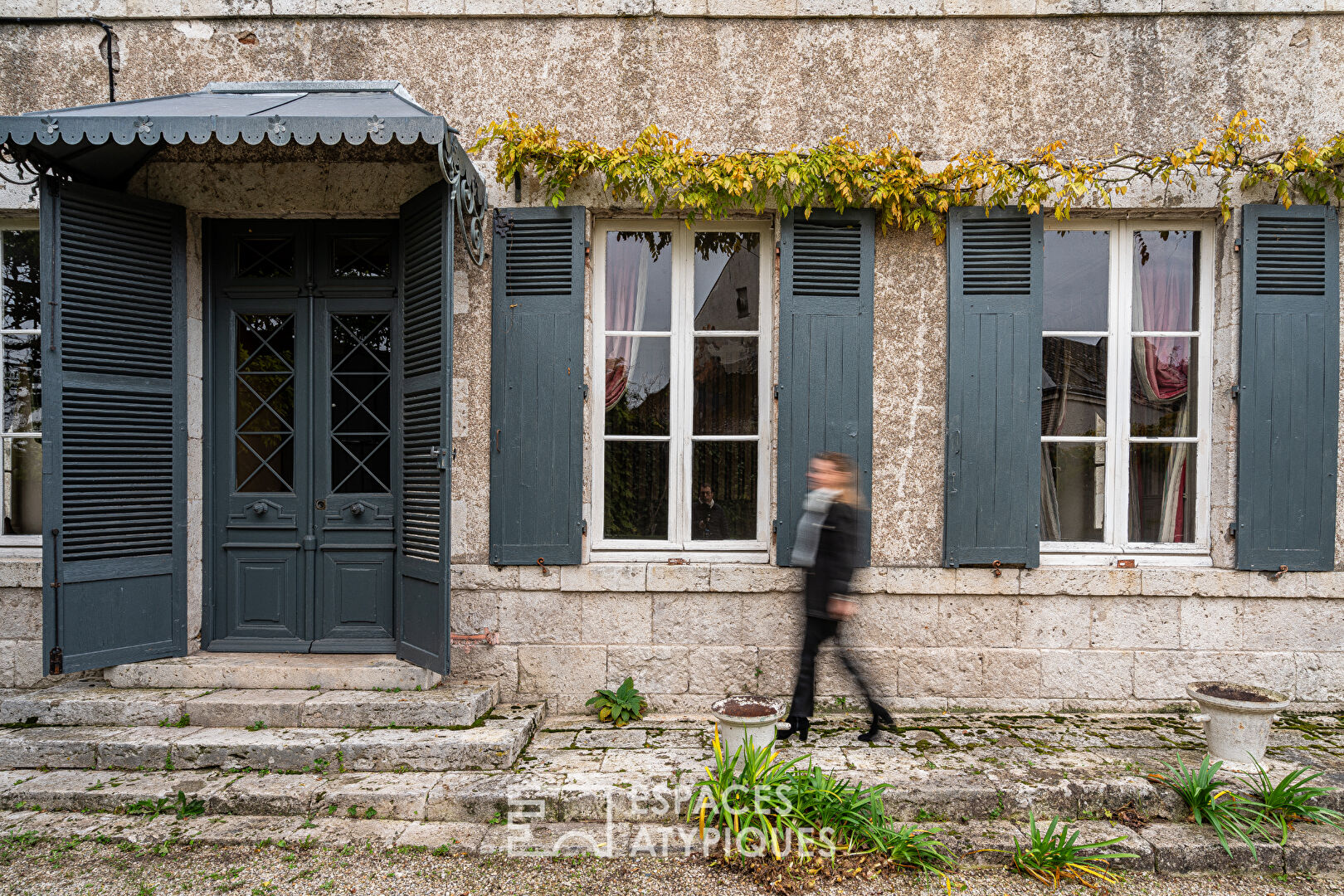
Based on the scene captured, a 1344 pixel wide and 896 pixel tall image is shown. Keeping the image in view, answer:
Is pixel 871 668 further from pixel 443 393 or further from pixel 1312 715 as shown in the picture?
pixel 443 393

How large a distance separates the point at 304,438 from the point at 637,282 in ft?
7.69

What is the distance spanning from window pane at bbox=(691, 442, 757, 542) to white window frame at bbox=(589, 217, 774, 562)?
43mm

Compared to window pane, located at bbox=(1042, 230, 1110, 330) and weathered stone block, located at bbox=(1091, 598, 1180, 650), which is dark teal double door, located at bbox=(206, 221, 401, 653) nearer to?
window pane, located at bbox=(1042, 230, 1110, 330)

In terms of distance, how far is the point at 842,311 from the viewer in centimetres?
421

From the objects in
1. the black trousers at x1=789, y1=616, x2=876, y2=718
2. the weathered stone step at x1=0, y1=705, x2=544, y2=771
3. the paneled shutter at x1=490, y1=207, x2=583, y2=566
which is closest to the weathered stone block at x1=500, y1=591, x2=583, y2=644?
the paneled shutter at x1=490, y1=207, x2=583, y2=566

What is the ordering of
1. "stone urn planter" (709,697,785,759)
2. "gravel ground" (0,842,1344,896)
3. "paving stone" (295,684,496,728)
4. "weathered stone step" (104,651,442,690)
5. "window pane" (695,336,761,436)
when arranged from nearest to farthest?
"gravel ground" (0,842,1344,896) < "stone urn planter" (709,697,785,759) < "paving stone" (295,684,496,728) < "weathered stone step" (104,651,442,690) < "window pane" (695,336,761,436)

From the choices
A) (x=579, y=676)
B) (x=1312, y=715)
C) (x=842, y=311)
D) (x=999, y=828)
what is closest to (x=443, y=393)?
(x=579, y=676)

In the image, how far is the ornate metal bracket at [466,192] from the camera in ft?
12.0

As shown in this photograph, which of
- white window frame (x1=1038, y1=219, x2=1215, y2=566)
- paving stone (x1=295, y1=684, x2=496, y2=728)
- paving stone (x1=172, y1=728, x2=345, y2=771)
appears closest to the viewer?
paving stone (x1=172, y1=728, x2=345, y2=771)

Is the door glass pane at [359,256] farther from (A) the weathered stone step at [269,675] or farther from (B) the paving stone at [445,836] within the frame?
(B) the paving stone at [445,836]

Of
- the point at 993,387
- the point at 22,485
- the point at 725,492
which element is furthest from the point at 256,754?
the point at 993,387

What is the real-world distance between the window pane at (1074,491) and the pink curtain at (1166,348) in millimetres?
227

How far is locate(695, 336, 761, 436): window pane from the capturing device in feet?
14.6

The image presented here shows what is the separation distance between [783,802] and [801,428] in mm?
2079
